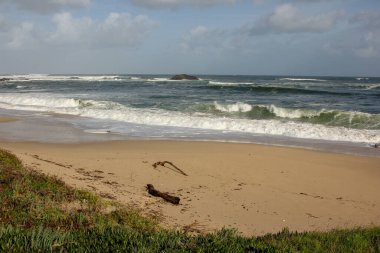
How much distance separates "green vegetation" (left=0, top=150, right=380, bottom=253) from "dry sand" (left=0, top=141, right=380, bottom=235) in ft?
2.79

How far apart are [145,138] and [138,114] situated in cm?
696

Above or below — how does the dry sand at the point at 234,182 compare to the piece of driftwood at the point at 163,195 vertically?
below

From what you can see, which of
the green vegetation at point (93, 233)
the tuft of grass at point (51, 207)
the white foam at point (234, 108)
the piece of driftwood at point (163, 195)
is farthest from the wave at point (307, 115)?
the tuft of grass at point (51, 207)

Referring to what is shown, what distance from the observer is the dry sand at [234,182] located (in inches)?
244

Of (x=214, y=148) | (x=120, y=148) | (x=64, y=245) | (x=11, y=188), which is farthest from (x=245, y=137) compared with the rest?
(x=64, y=245)

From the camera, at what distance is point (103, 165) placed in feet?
29.3

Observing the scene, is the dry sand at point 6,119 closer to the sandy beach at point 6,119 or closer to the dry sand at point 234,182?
the sandy beach at point 6,119

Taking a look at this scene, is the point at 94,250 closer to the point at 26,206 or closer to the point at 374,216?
the point at 26,206

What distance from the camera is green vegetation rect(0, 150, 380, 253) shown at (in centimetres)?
354

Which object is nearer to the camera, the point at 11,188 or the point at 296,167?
the point at 11,188

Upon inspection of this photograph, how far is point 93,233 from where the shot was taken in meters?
3.90

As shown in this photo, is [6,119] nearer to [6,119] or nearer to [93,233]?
[6,119]

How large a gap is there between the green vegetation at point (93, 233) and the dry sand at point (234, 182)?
850mm

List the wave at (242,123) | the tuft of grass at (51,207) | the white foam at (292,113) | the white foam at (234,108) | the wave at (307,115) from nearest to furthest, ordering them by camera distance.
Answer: the tuft of grass at (51,207), the wave at (242,123), the wave at (307,115), the white foam at (292,113), the white foam at (234,108)
